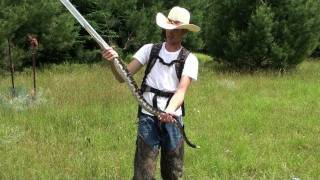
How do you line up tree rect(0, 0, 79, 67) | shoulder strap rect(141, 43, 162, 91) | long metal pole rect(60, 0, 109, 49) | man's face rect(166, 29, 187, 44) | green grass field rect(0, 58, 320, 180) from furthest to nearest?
1. tree rect(0, 0, 79, 67)
2. green grass field rect(0, 58, 320, 180)
3. shoulder strap rect(141, 43, 162, 91)
4. man's face rect(166, 29, 187, 44)
5. long metal pole rect(60, 0, 109, 49)

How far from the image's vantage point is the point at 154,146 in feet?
17.9

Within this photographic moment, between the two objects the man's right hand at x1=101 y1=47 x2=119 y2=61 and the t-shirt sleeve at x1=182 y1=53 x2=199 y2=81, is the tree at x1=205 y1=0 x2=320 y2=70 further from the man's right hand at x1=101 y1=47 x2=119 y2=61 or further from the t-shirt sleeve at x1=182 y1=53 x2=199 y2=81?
the man's right hand at x1=101 y1=47 x2=119 y2=61

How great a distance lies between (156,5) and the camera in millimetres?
19109

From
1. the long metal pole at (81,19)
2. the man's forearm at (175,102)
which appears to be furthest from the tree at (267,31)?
the long metal pole at (81,19)

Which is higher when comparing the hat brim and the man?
the hat brim

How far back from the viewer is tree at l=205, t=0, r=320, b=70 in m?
15.7

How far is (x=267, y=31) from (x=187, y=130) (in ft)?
23.2

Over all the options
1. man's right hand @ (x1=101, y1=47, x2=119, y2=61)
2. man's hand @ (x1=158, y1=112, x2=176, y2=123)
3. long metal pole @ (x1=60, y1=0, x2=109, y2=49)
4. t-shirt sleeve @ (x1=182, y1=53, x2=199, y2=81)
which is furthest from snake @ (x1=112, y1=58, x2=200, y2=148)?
t-shirt sleeve @ (x1=182, y1=53, x2=199, y2=81)

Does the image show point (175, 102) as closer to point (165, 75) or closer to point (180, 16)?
point (165, 75)

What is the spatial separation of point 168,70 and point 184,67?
150 mm

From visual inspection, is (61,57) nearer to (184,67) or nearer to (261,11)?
(261,11)

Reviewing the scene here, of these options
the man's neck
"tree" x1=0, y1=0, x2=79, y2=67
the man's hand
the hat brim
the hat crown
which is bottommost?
"tree" x1=0, y1=0, x2=79, y2=67

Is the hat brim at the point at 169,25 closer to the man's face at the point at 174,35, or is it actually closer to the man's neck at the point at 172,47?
the man's face at the point at 174,35

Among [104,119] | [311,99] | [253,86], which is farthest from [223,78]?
[104,119]
